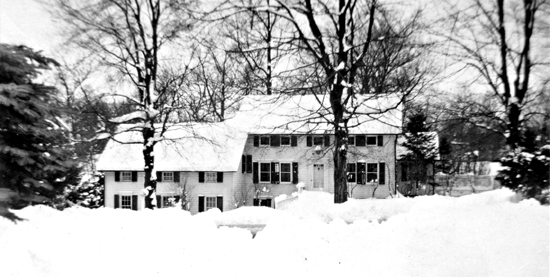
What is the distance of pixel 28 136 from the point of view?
2199mm

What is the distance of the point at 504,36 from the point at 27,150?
298cm

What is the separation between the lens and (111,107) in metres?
2.90

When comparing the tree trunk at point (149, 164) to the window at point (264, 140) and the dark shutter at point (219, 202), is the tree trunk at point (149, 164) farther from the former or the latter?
the window at point (264, 140)

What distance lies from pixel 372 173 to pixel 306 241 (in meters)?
0.79

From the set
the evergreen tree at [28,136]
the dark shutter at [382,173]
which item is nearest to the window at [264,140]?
the dark shutter at [382,173]

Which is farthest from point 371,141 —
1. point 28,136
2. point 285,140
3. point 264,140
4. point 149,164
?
point 28,136

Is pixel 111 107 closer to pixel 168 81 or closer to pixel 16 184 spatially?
pixel 168 81

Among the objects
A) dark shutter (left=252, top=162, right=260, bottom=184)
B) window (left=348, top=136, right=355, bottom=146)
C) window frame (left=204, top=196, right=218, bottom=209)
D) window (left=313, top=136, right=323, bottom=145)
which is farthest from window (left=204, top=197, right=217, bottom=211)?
window (left=348, top=136, right=355, bottom=146)

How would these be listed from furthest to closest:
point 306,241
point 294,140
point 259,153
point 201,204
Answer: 1. point 201,204
2. point 294,140
3. point 259,153
4. point 306,241

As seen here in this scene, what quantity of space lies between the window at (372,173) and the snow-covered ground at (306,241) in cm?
20

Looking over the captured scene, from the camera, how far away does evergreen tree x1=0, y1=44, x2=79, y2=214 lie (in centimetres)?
213

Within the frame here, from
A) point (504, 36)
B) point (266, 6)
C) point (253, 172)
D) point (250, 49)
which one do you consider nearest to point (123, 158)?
point (253, 172)

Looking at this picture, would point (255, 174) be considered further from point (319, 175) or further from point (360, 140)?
point (360, 140)

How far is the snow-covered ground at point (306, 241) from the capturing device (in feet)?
6.58
